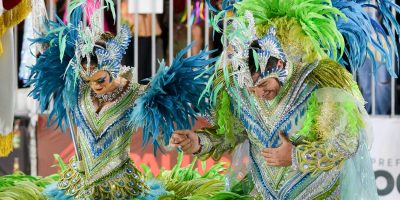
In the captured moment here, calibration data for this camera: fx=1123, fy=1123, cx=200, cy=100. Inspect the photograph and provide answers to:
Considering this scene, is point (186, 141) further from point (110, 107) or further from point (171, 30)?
point (171, 30)

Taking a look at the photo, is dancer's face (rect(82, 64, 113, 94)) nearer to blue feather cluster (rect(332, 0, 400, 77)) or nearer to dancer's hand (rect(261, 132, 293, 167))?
dancer's hand (rect(261, 132, 293, 167))

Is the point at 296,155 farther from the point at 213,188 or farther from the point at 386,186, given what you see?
the point at 386,186

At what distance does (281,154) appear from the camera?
4.43 m

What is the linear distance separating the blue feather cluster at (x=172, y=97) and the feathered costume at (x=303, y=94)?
0.26 meters

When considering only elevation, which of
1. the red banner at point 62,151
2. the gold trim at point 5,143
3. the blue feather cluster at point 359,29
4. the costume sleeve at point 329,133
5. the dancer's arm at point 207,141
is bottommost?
the red banner at point 62,151

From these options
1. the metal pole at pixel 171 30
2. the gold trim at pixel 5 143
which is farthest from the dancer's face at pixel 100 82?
the metal pole at pixel 171 30

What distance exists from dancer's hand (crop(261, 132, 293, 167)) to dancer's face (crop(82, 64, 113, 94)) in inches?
35.7

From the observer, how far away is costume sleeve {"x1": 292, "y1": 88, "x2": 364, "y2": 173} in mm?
4348

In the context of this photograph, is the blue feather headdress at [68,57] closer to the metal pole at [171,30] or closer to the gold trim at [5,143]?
the gold trim at [5,143]

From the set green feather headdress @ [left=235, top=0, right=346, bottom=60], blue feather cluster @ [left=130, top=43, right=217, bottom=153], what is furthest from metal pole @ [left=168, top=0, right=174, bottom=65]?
green feather headdress @ [left=235, top=0, right=346, bottom=60]

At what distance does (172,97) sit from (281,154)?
0.77 metres

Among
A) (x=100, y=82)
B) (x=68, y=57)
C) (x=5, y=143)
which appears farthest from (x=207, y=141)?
(x=5, y=143)

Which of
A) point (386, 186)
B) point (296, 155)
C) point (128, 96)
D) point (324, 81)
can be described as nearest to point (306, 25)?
point (324, 81)

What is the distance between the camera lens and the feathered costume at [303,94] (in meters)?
4.40
